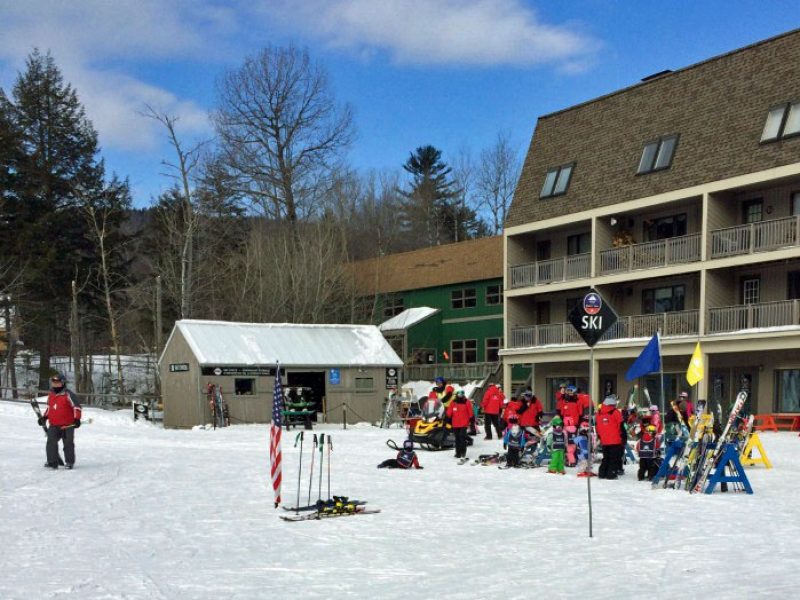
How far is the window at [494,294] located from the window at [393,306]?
7366 millimetres

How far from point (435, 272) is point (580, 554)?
139 feet

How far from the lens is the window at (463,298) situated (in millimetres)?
48906

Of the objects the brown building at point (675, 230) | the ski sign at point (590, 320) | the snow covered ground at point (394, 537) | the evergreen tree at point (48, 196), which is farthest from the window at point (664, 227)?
the evergreen tree at point (48, 196)

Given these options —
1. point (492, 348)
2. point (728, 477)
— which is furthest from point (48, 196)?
point (728, 477)

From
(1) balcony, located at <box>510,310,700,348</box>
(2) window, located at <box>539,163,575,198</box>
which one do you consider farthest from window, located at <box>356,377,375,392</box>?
(2) window, located at <box>539,163,575,198</box>

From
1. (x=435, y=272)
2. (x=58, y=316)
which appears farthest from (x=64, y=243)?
(x=435, y=272)

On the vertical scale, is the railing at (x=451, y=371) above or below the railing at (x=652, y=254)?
below

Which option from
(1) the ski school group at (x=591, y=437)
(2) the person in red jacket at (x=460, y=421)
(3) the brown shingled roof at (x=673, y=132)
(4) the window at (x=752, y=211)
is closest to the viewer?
(1) the ski school group at (x=591, y=437)

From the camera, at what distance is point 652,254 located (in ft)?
110

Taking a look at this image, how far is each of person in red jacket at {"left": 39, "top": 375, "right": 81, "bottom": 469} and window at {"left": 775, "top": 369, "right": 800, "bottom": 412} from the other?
72.0 feet

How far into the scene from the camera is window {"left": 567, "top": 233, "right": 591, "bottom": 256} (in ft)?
122

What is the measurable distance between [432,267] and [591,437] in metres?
38.8

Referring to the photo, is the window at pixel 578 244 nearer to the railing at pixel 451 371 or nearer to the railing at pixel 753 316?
the railing at pixel 753 316

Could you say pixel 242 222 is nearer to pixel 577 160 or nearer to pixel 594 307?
pixel 577 160
